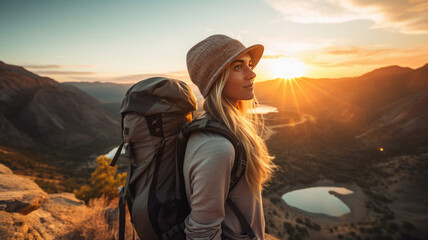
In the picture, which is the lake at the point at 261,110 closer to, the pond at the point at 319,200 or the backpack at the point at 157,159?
the backpack at the point at 157,159

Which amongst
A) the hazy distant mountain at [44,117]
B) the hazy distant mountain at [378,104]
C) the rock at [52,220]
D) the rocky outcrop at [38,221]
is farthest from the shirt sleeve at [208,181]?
the hazy distant mountain at [44,117]

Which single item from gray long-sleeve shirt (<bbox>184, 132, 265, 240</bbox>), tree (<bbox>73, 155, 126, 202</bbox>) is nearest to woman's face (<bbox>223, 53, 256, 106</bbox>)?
gray long-sleeve shirt (<bbox>184, 132, 265, 240</bbox>)

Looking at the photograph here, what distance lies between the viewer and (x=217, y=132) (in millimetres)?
1045

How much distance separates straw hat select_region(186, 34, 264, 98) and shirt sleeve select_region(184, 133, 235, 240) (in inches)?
21.1

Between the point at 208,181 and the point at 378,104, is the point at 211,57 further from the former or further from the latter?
the point at 378,104

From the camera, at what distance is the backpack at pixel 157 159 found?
49.2 inches

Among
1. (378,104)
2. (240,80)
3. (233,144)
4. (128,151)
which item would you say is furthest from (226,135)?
(378,104)

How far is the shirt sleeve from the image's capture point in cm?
95

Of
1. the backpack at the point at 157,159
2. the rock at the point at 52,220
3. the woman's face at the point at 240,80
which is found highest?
the woman's face at the point at 240,80

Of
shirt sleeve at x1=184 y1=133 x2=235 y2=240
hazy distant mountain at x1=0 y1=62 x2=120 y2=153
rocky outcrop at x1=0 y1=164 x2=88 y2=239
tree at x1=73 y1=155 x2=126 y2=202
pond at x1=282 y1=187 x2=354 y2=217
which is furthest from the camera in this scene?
hazy distant mountain at x1=0 y1=62 x2=120 y2=153

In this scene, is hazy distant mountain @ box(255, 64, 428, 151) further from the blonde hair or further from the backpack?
the backpack

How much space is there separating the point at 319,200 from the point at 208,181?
1013 inches

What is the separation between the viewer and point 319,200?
21.5 m

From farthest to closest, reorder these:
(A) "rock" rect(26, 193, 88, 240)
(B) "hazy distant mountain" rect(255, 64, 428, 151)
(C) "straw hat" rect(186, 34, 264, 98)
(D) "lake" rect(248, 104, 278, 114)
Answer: (B) "hazy distant mountain" rect(255, 64, 428, 151) → (A) "rock" rect(26, 193, 88, 240) → (D) "lake" rect(248, 104, 278, 114) → (C) "straw hat" rect(186, 34, 264, 98)
